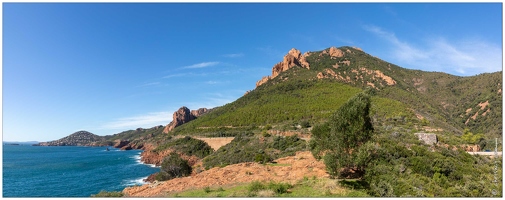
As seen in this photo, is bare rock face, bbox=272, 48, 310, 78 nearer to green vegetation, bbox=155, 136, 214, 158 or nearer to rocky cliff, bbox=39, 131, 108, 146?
green vegetation, bbox=155, 136, 214, 158

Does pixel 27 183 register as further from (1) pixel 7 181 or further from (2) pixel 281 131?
(2) pixel 281 131

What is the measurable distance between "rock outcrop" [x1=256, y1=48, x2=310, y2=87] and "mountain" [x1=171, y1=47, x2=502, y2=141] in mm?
338

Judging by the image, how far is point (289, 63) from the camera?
302 feet

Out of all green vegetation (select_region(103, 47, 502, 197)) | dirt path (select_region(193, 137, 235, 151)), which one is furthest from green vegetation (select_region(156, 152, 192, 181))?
dirt path (select_region(193, 137, 235, 151))

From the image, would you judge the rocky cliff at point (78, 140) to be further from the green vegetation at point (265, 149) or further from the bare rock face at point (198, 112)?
the green vegetation at point (265, 149)

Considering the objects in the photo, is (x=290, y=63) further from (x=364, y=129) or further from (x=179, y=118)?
(x=364, y=129)

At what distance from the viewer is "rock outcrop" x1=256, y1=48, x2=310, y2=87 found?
300 ft

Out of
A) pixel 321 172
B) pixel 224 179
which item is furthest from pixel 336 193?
pixel 224 179

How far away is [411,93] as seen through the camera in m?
74.2

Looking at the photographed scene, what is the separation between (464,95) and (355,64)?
3182cm

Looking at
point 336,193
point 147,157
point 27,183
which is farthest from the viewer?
point 147,157

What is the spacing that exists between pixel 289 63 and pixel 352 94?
35.0 m

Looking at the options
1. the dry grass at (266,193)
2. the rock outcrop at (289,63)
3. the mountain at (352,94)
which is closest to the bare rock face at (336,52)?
the mountain at (352,94)

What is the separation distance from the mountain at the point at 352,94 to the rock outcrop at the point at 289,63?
1.11 ft
